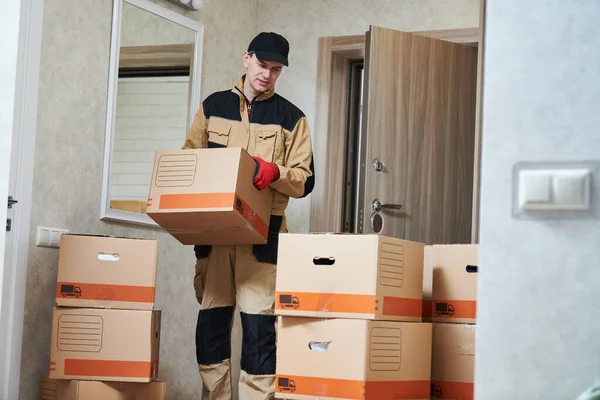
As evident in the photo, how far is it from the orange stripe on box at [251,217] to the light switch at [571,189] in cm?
162

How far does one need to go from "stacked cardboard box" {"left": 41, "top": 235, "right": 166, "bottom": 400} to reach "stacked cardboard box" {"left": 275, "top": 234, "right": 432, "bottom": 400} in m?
0.61

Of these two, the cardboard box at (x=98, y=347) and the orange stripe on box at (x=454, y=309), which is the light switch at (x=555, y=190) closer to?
the orange stripe on box at (x=454, y=309)

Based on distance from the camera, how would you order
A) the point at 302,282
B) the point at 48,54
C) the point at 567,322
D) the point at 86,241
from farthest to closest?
the point at 48,54 < the point at 86,241 < the point at 302,282 < the point at 567,322

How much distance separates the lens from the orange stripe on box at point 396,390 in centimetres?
261

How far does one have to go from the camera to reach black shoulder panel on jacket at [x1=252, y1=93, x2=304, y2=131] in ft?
10.7

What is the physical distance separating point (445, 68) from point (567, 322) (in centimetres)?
309

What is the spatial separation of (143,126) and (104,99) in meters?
0.28

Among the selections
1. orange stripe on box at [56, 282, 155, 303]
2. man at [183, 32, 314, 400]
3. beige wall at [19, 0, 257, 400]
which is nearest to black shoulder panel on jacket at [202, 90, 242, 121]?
man at [183, 32, 314, 400]

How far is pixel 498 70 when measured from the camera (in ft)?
4.51

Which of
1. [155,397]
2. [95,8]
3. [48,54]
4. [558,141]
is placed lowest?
[155,397]

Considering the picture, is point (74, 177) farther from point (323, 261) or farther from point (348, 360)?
point (348, 360)

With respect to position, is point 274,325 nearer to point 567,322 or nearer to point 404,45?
point 404,45

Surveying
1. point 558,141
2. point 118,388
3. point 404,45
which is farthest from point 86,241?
point 558,141

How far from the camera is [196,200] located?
286cm
